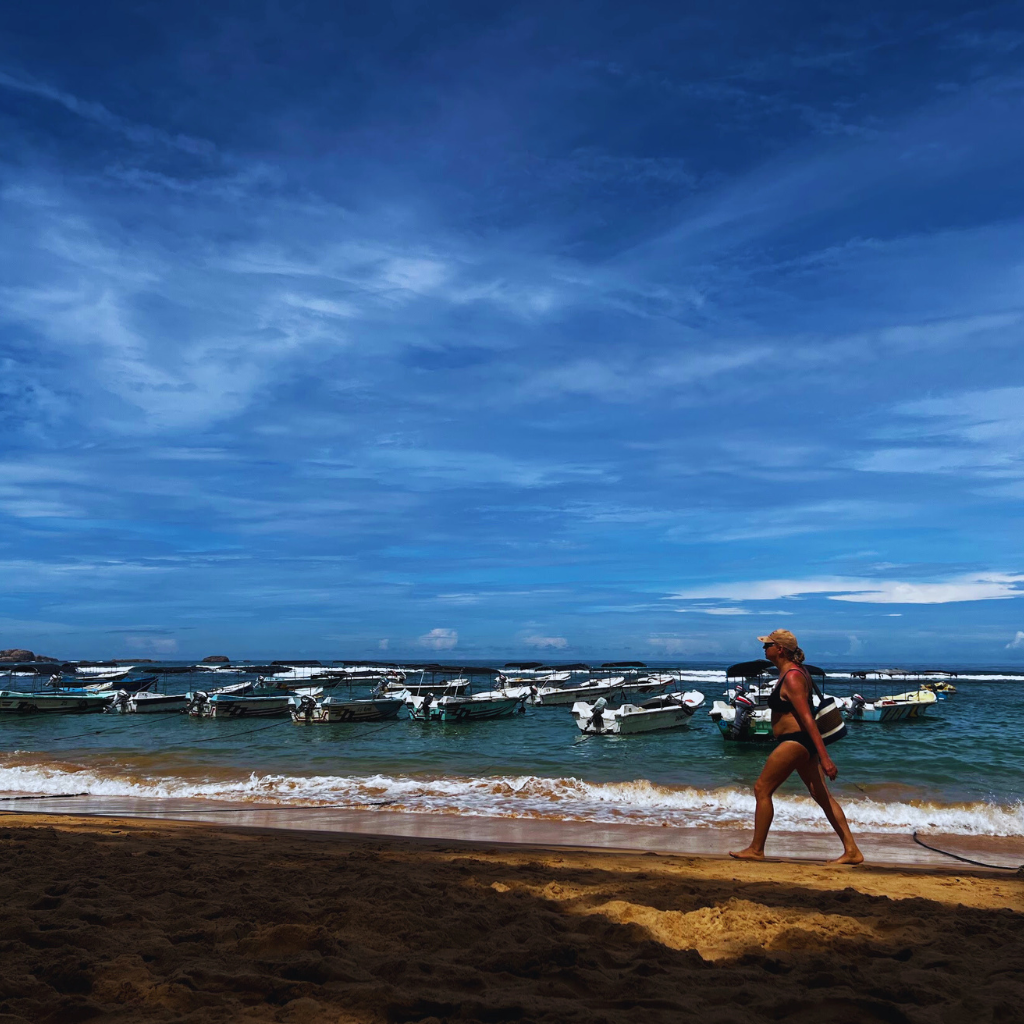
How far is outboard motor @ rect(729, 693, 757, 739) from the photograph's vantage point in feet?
89.5

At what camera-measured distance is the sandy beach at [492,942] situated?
3670 millimetres

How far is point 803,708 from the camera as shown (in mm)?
7848

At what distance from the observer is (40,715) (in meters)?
46.3

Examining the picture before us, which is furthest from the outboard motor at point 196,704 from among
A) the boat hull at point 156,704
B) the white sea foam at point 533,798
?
the white sea foam at point 533,798

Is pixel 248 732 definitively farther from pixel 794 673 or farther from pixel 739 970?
pixel 739 970

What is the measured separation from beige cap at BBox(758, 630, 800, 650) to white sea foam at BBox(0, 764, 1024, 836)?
16.8 feet

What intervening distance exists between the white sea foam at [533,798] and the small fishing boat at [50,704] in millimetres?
30126

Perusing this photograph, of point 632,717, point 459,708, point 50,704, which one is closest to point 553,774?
point 632,717

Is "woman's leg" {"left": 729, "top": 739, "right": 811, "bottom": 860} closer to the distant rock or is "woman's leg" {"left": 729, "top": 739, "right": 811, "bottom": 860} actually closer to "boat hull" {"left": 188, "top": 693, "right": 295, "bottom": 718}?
"boat hull" {"left": 188, "top": 693, "right": 295, "bottom": 718}

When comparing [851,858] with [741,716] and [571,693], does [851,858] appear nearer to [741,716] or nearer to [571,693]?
[741,716]

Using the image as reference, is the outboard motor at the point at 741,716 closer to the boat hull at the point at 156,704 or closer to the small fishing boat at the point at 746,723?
the small fishing boat at the point at 746,723

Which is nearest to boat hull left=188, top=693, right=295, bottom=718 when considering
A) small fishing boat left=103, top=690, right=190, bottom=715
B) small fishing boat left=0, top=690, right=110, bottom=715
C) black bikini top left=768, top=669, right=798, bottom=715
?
small fishing boat left=103, top=690, right=190, bottom=715

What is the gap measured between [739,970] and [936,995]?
3.19 ft

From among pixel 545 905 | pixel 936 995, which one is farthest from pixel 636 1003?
pixel 545 905
